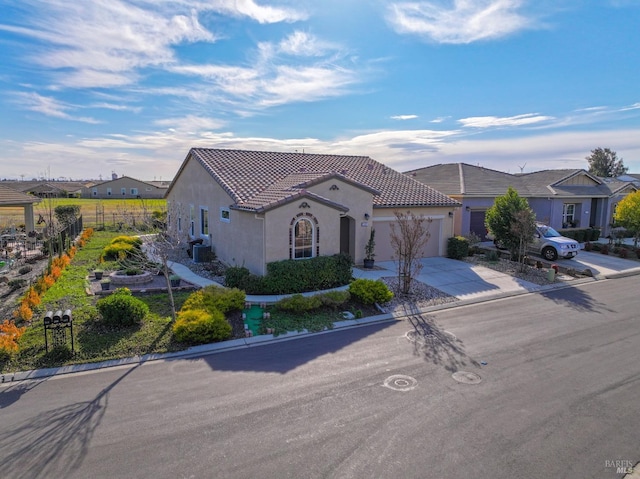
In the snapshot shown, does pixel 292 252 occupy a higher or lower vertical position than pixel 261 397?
higher

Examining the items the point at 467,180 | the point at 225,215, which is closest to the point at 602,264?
the point at 467,180

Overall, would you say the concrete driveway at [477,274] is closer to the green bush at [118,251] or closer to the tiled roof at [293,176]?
the tiled roof at [293,176]

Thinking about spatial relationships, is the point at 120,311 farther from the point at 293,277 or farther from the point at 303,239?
the point at 303,239

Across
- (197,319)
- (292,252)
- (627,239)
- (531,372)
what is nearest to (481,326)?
(531,372)

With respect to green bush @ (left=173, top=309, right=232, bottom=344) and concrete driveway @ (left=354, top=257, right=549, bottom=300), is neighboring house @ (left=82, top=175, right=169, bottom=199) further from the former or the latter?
green bush @ (left=173, top=309, right=232, bottom=344)

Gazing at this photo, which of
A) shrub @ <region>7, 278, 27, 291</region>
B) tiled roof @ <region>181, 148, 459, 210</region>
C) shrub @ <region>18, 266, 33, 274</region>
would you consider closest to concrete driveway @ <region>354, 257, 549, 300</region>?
tiled roof @ <region>181, 148, 459, 210</region>

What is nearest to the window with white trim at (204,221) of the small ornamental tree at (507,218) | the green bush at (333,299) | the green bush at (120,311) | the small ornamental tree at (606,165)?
the green bush at (333,299)

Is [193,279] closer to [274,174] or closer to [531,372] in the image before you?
[274,174]
